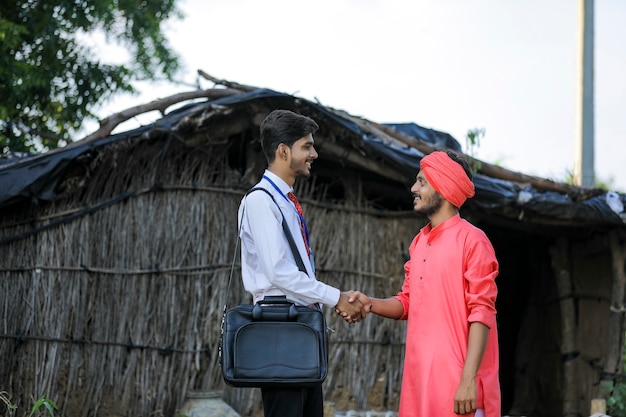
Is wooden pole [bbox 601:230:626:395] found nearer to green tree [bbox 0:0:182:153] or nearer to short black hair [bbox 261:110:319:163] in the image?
short black hair [bbox 261:110:319:163]

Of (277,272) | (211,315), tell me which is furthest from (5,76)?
(277,272)

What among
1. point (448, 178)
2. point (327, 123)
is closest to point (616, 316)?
point (327, 123)

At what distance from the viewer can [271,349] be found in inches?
143

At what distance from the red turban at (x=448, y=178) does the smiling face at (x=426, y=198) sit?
3cm

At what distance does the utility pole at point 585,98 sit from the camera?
9328 mm

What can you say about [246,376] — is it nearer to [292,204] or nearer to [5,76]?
[292,204]

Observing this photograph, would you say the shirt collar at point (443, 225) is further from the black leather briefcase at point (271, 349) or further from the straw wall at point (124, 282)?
the straw wall at point (124, 282)

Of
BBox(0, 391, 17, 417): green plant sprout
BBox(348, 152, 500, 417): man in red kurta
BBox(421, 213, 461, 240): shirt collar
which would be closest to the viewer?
BBox(348, 152, 500, 417): man in red kurta

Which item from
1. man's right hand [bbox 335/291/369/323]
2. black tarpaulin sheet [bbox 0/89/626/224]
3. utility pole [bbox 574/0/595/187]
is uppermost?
utility pole [bbox 574/0/595/187]

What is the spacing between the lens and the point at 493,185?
700cm

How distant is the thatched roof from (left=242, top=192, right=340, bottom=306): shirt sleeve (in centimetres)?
273

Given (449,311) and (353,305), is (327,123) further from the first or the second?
(449,311)

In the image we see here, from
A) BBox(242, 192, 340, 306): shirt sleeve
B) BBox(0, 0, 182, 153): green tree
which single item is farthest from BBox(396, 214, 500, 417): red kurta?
BBox(0, 0, 182, 153): green tree

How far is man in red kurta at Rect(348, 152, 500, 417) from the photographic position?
3.46 metres
